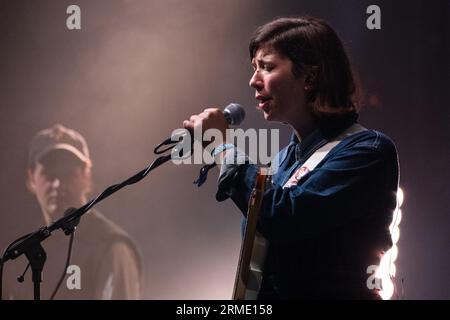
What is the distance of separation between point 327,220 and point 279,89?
0.43m

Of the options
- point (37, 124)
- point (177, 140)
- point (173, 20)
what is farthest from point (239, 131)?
point (177, 140)

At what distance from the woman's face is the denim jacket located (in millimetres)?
219

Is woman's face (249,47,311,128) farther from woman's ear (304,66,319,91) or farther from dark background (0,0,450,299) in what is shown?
dark background (0,0,450,299)

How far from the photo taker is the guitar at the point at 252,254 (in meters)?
1.43

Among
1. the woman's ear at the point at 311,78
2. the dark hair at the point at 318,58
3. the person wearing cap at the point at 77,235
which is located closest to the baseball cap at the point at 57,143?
the person wearing cap at the point at 77,235

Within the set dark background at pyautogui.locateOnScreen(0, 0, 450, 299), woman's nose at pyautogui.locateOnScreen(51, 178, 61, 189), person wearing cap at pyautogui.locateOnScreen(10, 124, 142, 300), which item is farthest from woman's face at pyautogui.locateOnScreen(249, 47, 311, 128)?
woman's nose at pyautogui.locateOnScreen(51, 178, 61, 189)

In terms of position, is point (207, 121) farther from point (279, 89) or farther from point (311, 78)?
point (311, 78)

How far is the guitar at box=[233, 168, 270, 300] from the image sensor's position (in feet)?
4.69

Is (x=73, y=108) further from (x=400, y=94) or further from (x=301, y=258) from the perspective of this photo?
Answer: (x=301, y=258)

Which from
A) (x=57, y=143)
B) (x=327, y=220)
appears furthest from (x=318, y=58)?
(x=57, y=143)

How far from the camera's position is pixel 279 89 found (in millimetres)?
1652

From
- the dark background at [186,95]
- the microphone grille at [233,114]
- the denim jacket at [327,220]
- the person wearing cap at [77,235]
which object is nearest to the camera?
the denim jacket at [327,220]

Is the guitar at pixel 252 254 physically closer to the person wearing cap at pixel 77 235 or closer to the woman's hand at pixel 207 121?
the woman's hand at pixel 207 121

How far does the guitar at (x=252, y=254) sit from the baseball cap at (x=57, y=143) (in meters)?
1.94
